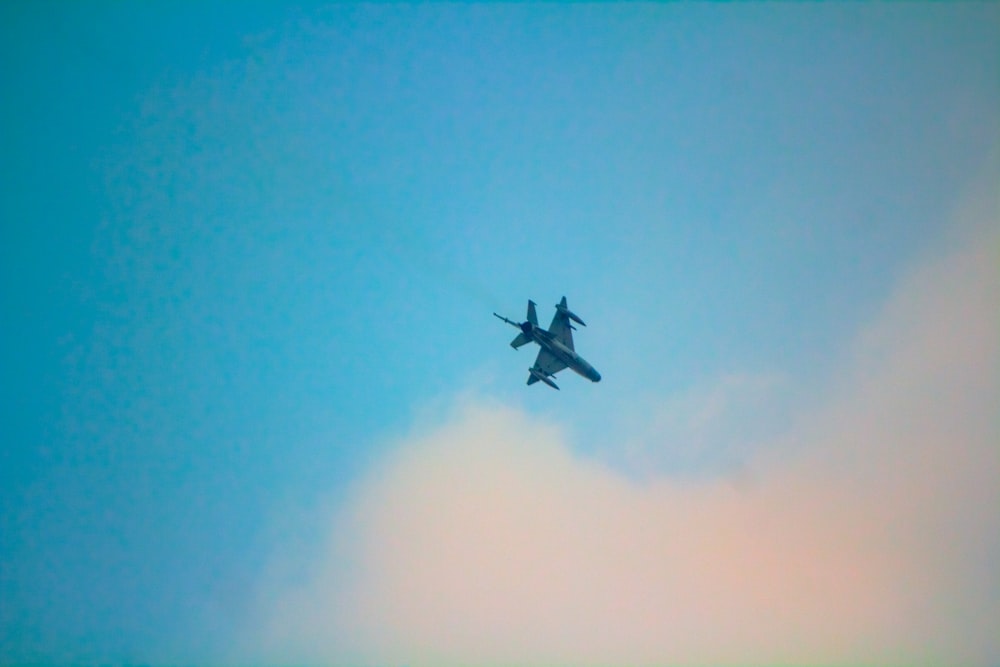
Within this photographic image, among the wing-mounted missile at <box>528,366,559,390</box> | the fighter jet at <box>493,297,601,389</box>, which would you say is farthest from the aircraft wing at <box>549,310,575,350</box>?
the wing-mounted missile at <box>528,366,559,390</box>

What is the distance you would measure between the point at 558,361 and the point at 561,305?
7.34 m

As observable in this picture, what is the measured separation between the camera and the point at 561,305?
6425cm

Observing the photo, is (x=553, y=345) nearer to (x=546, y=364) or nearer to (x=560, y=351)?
(x=560, y=351)

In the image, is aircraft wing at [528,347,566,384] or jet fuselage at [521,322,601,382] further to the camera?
aircraft wing at [528,347,566,384]

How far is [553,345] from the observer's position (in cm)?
6272

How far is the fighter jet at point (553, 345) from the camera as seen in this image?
61219 millimetres

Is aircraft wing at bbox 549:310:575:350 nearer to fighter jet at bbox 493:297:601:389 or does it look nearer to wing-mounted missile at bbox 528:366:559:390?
fighter jet at bbox 493:297:601:389

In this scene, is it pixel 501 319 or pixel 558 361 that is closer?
pixel 501 319

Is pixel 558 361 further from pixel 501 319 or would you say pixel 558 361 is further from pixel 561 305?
pixel 501 319

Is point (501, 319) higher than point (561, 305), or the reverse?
point (561, 305)

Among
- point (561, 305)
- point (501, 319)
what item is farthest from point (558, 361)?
point (501, 319)

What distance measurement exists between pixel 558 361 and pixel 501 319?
1135 cm

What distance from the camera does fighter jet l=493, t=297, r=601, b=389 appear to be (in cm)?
6122

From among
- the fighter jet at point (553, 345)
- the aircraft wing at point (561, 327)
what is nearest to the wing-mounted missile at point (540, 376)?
the fighter jet at point (553, 345)
